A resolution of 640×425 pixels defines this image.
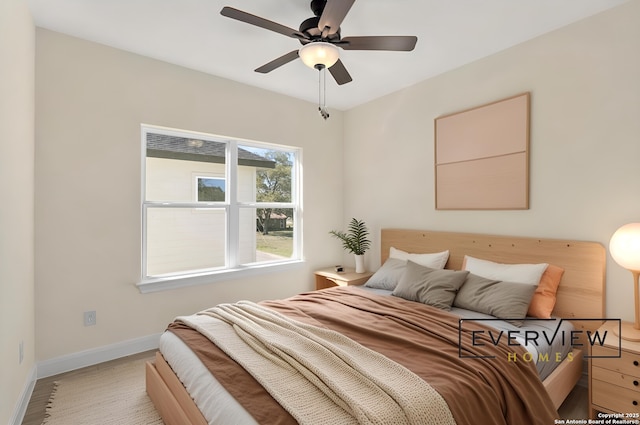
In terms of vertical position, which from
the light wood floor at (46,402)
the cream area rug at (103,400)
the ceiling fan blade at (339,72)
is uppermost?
the ceiling fan blade at (339,72)

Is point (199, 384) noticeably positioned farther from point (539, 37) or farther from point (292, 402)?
point (539, 37)

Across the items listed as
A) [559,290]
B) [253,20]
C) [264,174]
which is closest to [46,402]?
[264,174]

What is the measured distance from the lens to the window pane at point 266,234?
3758mm

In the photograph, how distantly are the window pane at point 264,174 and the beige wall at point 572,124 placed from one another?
5.67 ft

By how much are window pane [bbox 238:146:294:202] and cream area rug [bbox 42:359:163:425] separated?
2.00 meters

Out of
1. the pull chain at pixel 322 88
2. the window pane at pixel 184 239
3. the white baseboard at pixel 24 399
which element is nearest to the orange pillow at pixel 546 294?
the pull chain at pixel 322 88

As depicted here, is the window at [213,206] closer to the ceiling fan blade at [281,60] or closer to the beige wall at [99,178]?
the beige wall at [99,178]

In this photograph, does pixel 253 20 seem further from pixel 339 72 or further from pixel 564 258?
pixel 564 258

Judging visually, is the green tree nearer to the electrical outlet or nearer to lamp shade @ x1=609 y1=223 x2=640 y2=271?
the electrical outlet

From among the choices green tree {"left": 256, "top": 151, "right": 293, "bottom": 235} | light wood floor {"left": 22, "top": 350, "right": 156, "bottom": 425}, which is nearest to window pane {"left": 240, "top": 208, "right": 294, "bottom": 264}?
green tree {"left": 256, "top": 151, "right": 293, "bottom": 235}

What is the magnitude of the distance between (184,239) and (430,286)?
2.47 metres

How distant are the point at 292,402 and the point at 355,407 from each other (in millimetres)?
255

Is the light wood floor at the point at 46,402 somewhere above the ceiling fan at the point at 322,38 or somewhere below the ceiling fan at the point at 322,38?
below

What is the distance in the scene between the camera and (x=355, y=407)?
1188 millimetres
